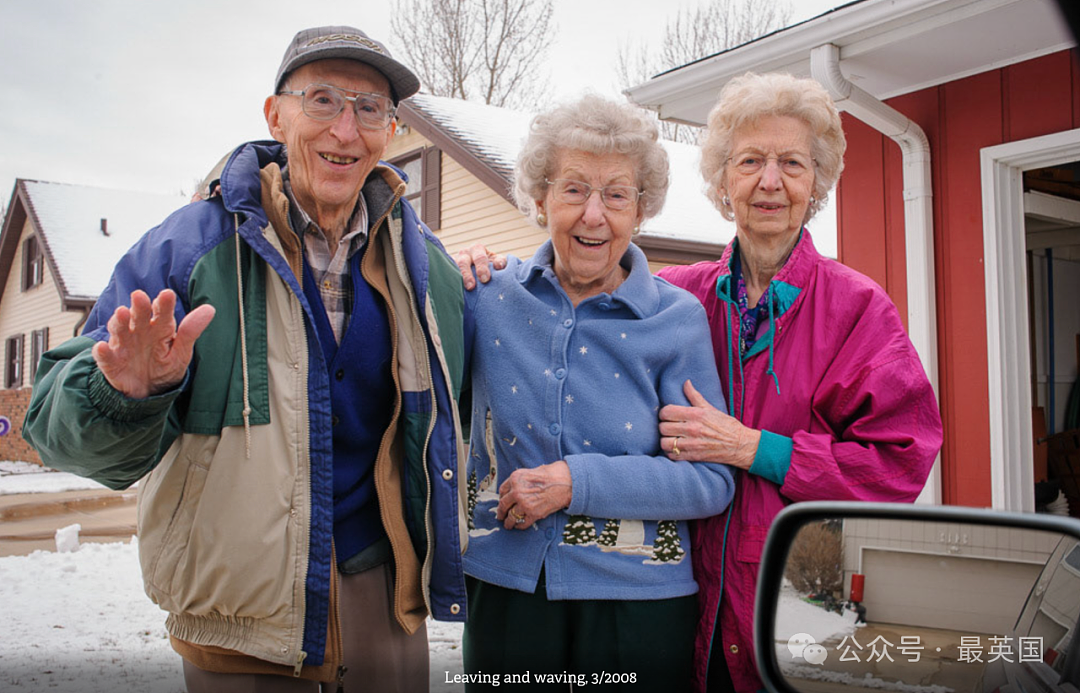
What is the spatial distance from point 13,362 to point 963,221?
27162mm

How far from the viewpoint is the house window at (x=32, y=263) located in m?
24.4

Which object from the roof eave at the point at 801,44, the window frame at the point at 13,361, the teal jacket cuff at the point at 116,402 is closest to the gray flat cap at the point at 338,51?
the teal jacket cuff at the point at 116,402

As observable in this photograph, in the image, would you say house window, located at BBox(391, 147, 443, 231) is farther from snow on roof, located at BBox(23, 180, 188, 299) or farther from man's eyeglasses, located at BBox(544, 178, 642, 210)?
man's eyeglasses, located at BBox(544, 178, 642, 210)

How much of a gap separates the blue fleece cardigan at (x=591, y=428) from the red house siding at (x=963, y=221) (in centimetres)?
301

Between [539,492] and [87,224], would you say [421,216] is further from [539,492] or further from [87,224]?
[87,224]

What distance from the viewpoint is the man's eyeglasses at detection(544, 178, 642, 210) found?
2.39 meters

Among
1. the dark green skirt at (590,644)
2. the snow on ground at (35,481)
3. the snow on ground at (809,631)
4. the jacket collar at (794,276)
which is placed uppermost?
the jacket collar at (794,276)

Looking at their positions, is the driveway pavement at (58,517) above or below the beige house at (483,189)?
below

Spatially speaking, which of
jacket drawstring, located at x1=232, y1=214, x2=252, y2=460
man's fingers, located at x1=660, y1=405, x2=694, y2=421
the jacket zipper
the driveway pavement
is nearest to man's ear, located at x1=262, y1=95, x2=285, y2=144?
jacket drawstring, located at x1=232, y1=214, x2=252, y2=460

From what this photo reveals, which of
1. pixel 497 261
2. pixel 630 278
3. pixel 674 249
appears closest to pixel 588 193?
pixel 630 278

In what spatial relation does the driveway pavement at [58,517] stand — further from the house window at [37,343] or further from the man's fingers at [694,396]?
the house window at [37,343]

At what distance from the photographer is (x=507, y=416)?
2.34m

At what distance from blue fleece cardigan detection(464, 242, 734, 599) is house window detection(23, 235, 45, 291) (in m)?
25.9

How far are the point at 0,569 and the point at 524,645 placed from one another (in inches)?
280
